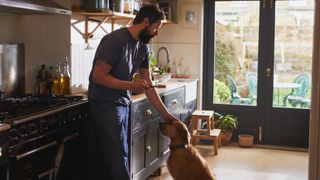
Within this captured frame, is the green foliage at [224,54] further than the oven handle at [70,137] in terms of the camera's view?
Yes

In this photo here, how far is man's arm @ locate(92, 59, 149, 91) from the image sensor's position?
2811 mm

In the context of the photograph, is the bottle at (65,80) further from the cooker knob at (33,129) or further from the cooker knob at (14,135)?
the cooker knob at (14,135)

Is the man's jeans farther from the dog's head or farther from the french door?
the french door

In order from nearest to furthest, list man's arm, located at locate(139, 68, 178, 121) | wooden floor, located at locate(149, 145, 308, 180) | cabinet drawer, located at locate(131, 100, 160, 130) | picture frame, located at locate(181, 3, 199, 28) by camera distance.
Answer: man's arm, located at locate(139, 68, 178, 121) < cabinet drawer, located at locate(131, 100, 160, 130) < wooden floor, located at locate(149, 145, 308, 180) < picture frame, located at locate(181, 3, 199, 28)

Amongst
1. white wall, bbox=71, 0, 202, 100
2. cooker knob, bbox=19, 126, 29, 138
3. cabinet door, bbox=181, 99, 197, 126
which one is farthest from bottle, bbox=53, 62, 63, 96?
white wall, bbox=71, 0, 202, 100

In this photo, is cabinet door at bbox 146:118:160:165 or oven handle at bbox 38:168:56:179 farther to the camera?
cabinet door at bbox 146:118:160:165

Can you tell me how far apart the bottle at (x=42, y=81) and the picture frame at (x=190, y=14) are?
8.53 ft

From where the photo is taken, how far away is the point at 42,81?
3.46m

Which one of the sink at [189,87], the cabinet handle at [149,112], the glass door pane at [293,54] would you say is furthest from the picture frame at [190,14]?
the cabinet handle at [149,112]

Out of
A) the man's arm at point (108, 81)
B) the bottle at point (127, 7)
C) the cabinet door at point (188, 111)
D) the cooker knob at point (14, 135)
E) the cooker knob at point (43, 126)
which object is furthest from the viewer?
the cabinet door at point (188, 111)

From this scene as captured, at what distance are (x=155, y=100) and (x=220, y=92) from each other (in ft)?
8.93

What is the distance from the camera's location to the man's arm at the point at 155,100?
3198mm

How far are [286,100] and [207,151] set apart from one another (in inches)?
46.6

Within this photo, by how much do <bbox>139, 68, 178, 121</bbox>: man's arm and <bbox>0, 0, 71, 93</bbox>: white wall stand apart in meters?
0.70
